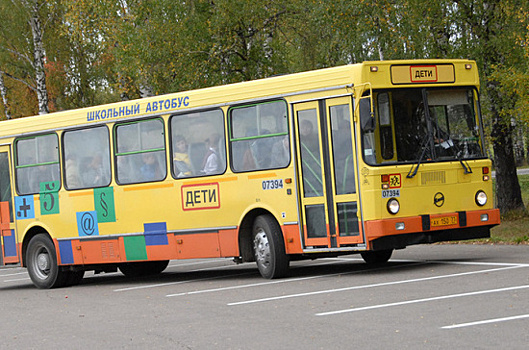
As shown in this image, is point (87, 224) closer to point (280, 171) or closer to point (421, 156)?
point (280, 171)

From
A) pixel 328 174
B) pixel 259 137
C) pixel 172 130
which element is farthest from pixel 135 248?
pixel 328 174

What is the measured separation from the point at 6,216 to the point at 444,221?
878 centimetres

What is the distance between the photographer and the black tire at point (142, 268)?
1869cm

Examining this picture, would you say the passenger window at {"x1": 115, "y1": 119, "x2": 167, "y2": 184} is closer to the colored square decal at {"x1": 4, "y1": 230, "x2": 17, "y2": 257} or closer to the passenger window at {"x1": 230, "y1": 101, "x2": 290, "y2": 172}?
the passenger window at {"x1": 230, "y1": 101, "x2": 290, "y2": 172}

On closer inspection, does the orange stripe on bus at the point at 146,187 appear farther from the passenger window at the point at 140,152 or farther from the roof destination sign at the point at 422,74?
the roof destination sign at the point at 422,74

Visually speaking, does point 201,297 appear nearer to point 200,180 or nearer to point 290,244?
point 290,244

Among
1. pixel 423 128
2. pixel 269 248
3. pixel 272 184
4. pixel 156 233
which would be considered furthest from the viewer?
pixel 156 233

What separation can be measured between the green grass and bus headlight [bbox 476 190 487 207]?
4.61 meters

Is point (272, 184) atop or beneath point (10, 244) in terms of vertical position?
atop

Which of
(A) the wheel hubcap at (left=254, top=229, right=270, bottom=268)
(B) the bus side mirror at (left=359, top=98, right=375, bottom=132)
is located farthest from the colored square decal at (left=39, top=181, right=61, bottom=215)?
(B) the bus side mirror at (left=359, top=98, right=375, bottom=132)

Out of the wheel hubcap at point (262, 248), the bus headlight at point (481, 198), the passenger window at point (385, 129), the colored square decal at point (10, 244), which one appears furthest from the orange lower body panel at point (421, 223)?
the colored square decal at point (10, 244)

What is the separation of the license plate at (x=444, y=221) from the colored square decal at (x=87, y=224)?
6.39 meters

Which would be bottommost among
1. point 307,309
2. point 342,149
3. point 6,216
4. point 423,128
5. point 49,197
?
point 307,309

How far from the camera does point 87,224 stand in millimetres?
17641
